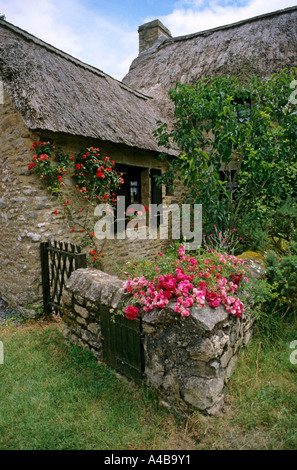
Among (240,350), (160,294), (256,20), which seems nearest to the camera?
(160,294)

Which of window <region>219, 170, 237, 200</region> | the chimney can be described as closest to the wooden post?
window <region>219, 170, 237, 200</region>

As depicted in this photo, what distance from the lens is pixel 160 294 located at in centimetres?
238

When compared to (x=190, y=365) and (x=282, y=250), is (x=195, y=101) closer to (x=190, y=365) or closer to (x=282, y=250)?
(x=282, y=250)

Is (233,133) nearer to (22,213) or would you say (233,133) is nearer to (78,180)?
(78,180)

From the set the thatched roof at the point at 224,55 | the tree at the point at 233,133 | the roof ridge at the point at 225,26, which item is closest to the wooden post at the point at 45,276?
the tree at the point at 233,133

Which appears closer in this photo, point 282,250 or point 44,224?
point 44,224

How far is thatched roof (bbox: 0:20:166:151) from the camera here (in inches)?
167

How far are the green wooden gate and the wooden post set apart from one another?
6.15 ft

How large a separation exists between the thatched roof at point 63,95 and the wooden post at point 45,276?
176 cm

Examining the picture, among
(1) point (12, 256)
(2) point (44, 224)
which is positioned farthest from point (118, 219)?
(1) point (12, 256)

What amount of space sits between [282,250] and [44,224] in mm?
3966

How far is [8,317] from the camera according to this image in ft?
15.0

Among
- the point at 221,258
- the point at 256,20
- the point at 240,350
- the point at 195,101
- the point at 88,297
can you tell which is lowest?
the point at 240,350

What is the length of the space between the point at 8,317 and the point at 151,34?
12.3 meters
